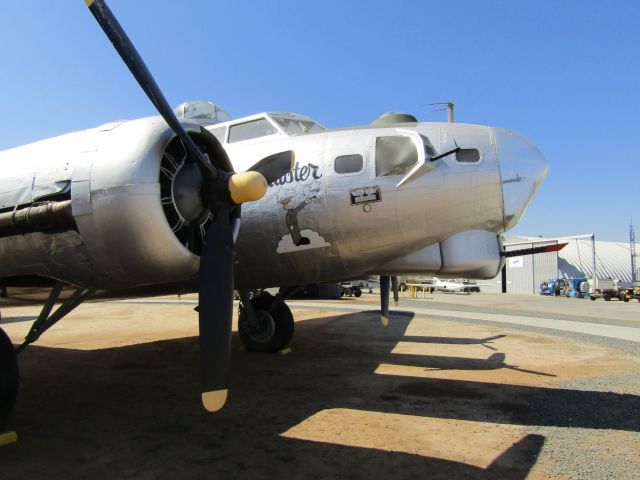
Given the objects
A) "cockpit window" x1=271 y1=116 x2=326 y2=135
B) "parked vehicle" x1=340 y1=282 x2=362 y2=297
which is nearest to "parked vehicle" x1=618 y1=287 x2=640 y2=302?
"parked vehicle" x1=340 y1=282 x2=362 y2=297

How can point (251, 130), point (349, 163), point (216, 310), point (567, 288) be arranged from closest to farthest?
point (216, 310) → point (349, 163) → point (251, 130) → point (567, 288)

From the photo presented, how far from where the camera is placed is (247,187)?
5.20 metres

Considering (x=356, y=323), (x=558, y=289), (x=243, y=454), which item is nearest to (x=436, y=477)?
(x=243, y=454)

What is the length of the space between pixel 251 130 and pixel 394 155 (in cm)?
293

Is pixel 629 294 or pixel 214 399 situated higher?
pixel 214 399

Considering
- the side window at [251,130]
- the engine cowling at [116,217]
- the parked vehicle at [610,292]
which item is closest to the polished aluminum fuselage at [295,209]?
the engine cowling at [116,217]

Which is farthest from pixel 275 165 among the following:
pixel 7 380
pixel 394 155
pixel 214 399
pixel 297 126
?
pixel 7 380

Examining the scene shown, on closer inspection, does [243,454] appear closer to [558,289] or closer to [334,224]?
[334,224]

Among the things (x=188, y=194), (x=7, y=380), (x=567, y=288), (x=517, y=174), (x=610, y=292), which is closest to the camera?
(x=7, y=380)

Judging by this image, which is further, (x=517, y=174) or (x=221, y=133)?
(x=221, y=133)

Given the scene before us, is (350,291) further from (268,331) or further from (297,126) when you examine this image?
(297,126)

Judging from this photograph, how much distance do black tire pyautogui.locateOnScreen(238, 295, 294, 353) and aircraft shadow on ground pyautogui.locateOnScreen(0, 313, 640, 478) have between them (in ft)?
1.79

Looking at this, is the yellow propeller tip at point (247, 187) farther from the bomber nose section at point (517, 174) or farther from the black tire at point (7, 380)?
the bomber nose section at point (517, 174)

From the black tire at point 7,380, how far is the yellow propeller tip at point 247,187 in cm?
327
